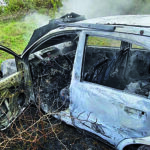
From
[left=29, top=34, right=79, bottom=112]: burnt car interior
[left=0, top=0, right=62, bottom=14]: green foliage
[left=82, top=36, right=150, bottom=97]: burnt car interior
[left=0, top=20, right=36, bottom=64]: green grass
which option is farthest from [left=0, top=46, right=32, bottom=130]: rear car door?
[left=0, top=0, right=62, bottom=14]: green foliage

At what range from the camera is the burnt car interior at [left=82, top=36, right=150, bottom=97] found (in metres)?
2.42

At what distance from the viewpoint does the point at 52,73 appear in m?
3.24

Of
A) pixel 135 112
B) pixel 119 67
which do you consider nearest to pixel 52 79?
pixel 119 67

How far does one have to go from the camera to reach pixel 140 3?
390 inches

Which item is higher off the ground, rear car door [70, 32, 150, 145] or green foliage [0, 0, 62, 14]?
green foliage [0, 0, 62, 14]

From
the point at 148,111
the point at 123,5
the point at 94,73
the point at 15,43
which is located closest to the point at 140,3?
the point at 123,5

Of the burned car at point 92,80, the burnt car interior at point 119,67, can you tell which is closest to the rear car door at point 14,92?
the burned car at point 92,80

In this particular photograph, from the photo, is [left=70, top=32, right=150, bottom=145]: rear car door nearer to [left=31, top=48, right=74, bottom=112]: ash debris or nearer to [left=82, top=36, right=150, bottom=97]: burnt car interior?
[left=82, top=36, right=150, bottom=97]: burnt car interior

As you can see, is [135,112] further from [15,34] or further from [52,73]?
[15,34]

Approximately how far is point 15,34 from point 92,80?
267 inches

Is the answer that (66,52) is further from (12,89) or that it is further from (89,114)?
(89,114)

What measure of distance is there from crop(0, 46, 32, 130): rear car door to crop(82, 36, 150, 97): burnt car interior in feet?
3.57

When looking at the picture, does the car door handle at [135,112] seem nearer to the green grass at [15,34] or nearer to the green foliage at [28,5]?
the green grass at [15,34]

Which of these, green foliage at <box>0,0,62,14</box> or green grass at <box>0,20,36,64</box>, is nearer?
green grass at <box>0,20,36,64</box>
